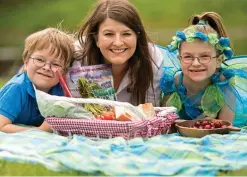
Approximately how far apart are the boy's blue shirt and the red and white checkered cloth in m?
0.49

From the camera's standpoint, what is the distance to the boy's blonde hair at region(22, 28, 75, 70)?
4.71 metres

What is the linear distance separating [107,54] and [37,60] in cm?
52

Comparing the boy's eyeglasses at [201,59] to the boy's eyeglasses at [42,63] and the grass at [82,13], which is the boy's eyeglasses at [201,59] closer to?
the boy's eyeglasses at [42,63]

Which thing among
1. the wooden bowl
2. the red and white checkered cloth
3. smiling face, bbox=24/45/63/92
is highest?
smiling face, bbox=24/45/63/92

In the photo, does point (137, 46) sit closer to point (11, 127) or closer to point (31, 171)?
point (11, 127)

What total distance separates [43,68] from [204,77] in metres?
1.17

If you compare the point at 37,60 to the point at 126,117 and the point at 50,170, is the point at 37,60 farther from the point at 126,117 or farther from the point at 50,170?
the point at 50,170

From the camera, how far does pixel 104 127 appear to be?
4.20 m

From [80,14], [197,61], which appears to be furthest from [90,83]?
[80,14]

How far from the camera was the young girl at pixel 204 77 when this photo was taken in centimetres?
477

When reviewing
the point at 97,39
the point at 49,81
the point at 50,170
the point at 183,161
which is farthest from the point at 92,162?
the point at 97,39

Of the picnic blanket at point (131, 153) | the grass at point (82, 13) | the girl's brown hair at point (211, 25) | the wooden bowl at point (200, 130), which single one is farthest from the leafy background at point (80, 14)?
the picnic blanket at point (131, 153)

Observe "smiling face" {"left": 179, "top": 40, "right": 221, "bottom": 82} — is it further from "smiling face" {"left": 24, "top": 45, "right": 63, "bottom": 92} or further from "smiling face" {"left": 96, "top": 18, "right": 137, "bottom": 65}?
"smiling face" {"left": 24, "top": 45, "right": 63, "bottom": 92}

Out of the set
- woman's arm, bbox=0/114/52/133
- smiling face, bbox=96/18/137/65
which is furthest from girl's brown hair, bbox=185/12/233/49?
woman's arm, bbox=0/114/52/133
